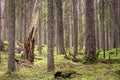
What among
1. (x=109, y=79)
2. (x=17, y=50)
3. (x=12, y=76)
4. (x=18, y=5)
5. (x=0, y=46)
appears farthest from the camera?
(x=18, y=5)

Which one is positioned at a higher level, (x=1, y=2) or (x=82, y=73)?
(x=1, y=2)

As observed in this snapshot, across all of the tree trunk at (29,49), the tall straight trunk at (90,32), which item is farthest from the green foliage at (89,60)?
the tree trunk at (29,49)

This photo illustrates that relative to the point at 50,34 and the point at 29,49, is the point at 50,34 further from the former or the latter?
the point at 29,49

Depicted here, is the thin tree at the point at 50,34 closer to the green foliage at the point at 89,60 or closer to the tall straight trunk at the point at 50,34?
the tall straight trunk at the point at 50,34

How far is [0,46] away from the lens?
71.4 ft

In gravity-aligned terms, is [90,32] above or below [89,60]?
above

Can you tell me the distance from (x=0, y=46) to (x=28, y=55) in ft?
21.1

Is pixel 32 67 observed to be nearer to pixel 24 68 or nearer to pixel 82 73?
pixel 24 68

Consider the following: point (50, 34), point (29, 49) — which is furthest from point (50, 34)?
point (29, 49)

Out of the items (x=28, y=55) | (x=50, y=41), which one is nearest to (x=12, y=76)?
(x=50, y=41)

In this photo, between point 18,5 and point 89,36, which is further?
point 18,5

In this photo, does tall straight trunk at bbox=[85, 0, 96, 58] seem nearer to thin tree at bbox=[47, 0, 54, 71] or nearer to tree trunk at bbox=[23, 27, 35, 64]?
thin tree at bbox=[47, 0, 54, 71]

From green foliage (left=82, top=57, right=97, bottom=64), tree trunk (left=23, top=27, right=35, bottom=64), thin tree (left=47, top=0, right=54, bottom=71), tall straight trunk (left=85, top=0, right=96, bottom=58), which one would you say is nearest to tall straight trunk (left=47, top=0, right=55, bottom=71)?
thin tree (left=47, top=0, right=54, bottom=71)

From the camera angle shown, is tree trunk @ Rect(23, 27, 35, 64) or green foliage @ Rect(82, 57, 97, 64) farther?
tree trunk @ Rect(23, 27, 35, 64)
